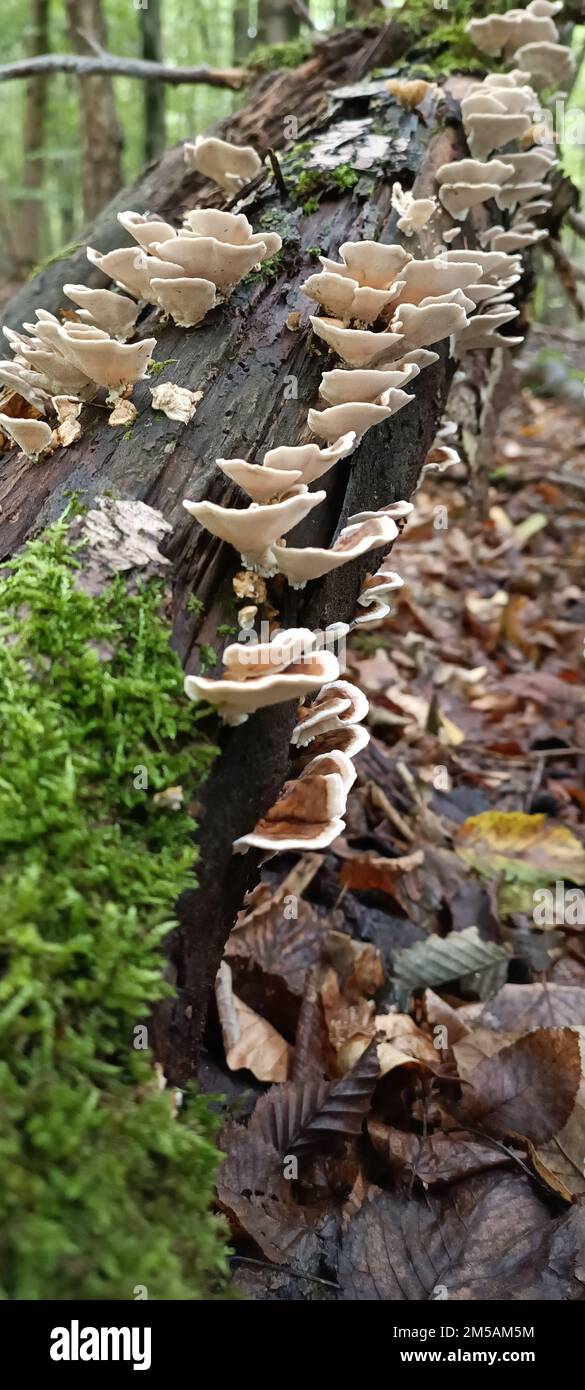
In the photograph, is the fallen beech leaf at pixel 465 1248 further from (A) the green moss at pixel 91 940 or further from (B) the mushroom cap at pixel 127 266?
(B) the mushroom cap at pixel 127 266

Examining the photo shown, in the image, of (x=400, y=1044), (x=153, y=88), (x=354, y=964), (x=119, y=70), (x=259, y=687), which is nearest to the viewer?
(x=259, y=687)

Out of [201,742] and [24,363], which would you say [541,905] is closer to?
[201,742]

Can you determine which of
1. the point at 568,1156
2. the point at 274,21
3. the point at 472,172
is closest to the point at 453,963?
the point at 568,1156

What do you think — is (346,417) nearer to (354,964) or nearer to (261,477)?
(261,477)

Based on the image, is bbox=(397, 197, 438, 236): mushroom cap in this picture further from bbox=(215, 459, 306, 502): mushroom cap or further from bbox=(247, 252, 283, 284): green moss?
bbox=(215, 459, 306, 502): mushroom cap

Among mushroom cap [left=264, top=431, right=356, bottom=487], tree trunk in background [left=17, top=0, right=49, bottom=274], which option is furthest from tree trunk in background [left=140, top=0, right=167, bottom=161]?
mushroom cap [left=264, top=431, right=356, bottom=487]

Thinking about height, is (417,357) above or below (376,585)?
above
